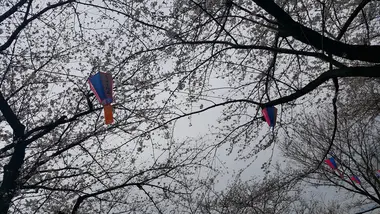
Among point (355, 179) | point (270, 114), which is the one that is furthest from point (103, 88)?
point (355, 179)

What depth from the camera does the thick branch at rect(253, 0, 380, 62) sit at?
3.83 meters

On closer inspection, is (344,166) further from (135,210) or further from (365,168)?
(135,210)

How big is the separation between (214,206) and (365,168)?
489cm

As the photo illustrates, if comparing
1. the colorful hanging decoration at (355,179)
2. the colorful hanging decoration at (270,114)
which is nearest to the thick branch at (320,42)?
the colorful hanging decoration at (270,114)

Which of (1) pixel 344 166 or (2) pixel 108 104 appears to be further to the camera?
(1) pixel 344 166

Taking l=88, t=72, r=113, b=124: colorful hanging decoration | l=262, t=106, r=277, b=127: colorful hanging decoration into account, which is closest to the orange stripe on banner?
l=88, t=72, r=113, b=124: colorful hanging decoration

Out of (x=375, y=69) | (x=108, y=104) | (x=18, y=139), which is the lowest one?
(x=375, y=69)

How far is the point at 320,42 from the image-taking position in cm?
390

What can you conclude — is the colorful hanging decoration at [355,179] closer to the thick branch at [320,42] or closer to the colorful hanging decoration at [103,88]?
the thick branch at [320,42]

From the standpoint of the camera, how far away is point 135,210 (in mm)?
6828

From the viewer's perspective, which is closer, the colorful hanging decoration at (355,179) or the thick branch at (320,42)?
the thick branch at (320,42)

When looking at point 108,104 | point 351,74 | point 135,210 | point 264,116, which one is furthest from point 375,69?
point 135,210

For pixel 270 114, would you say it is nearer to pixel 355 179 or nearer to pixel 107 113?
pixel 107 113

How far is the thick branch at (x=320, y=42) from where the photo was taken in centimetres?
383
